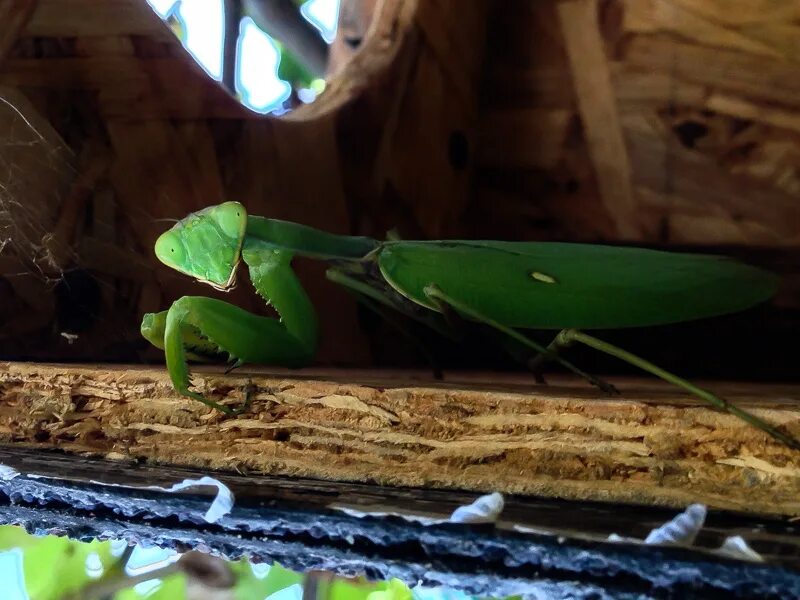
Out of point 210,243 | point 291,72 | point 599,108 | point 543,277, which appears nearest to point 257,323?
point 210,243

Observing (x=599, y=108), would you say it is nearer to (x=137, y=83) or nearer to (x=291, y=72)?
(x=137, y=83)

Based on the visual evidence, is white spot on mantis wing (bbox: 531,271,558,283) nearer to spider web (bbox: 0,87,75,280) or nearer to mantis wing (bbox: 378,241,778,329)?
mantis wing (bbox: 378,241,778,329)

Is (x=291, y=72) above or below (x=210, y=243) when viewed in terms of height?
above

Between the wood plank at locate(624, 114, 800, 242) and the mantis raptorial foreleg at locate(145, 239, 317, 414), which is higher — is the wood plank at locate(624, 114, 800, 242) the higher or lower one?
the higher one

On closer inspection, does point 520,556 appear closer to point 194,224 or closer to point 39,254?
point 194,224

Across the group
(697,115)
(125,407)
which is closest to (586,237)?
(697,115)

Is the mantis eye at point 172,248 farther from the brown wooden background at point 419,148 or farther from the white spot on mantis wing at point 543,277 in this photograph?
the white spot on mantis wing at point 543,277

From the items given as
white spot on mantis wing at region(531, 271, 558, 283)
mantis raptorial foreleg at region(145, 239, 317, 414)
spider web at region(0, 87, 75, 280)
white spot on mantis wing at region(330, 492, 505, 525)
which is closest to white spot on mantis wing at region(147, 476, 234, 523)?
white spot on mantis wing at region(330, 492, 505, 525)
